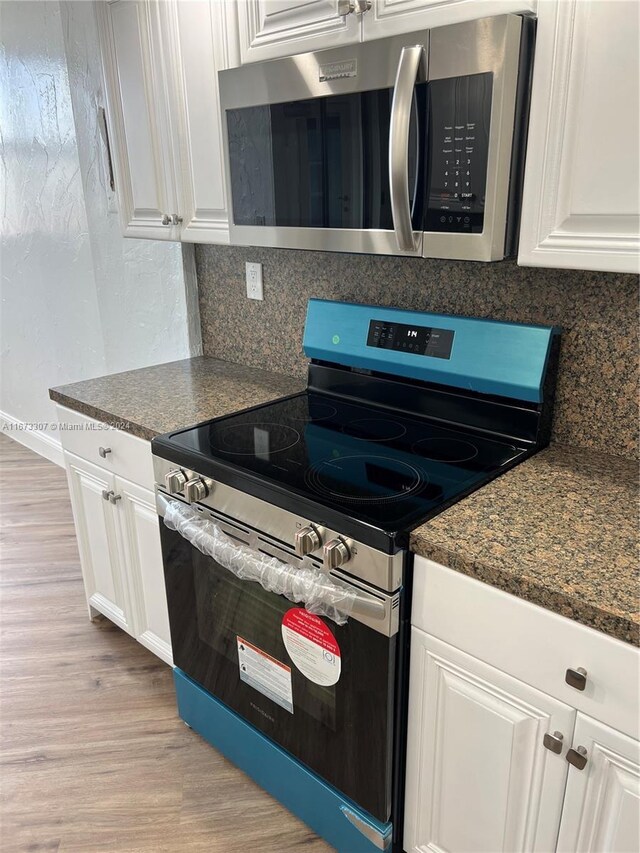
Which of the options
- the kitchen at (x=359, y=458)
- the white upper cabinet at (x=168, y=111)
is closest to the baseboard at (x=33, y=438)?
the kitchen at (x=359, y=458)

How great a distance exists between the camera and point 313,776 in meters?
1.47

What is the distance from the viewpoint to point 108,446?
1.84 m

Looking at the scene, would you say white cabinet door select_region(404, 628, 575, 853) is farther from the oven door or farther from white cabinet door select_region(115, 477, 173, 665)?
white cabinet door select_region(115, 477, 173, 665)

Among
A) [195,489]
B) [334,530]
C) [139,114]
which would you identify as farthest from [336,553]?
[139,114]

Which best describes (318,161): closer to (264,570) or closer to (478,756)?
(264,570)

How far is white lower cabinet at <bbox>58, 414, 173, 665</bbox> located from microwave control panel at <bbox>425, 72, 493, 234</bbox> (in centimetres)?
94

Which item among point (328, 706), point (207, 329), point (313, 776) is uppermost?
point (207, 329)

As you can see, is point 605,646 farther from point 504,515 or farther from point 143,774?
point 143,774

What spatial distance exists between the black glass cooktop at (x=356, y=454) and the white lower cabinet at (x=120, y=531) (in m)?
0.30

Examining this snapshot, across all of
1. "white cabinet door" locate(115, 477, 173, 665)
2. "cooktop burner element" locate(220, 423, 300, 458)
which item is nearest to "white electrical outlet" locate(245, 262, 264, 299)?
"cooktop burner element" locate(220, 423, 300, 458)

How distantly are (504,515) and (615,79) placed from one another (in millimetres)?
708

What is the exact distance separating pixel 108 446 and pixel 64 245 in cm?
178

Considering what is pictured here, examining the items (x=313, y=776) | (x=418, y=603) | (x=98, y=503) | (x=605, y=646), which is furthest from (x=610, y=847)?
(x=98, y=503)

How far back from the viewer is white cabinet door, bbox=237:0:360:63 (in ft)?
4.30
